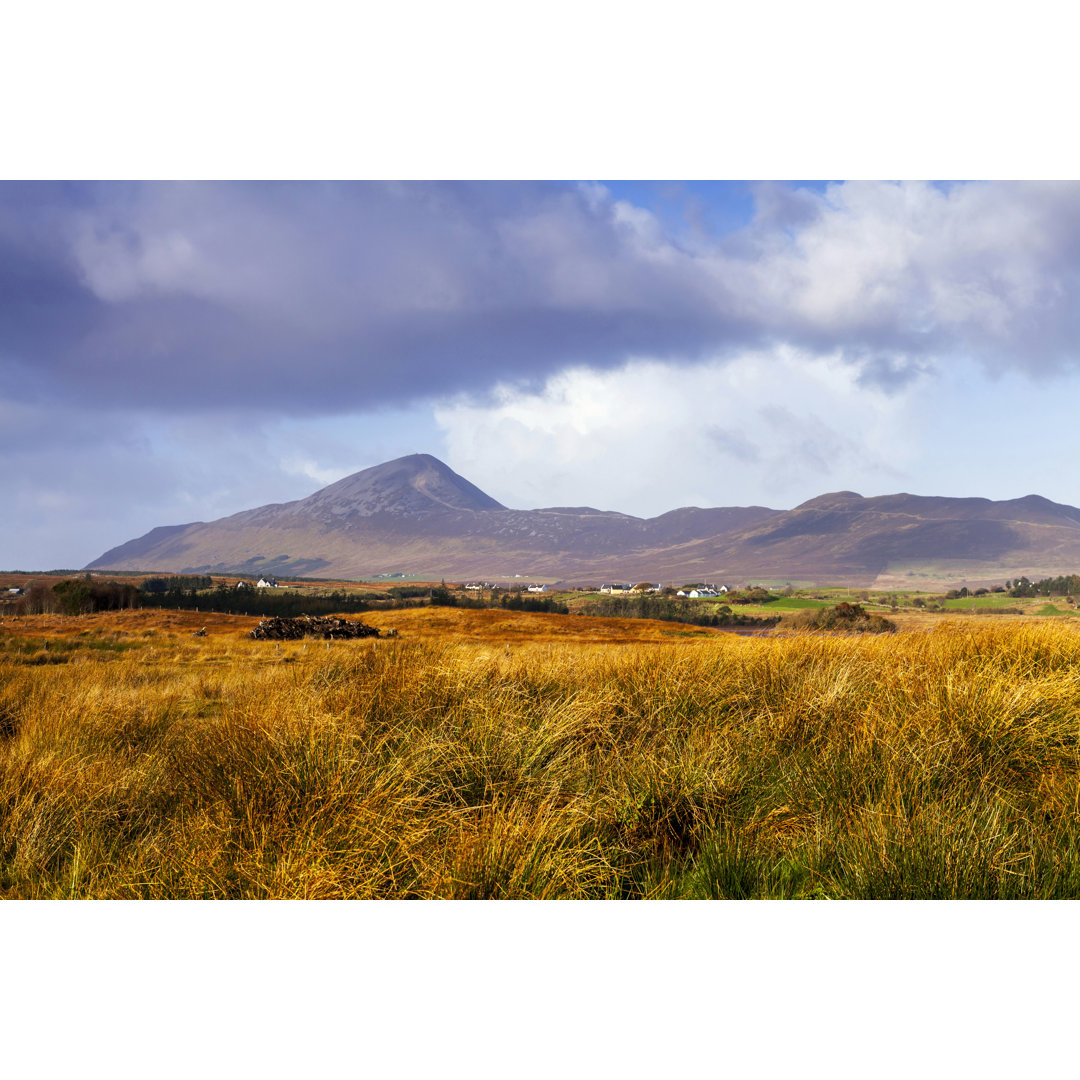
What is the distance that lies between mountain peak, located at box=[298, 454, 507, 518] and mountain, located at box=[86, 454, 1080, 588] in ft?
0.36

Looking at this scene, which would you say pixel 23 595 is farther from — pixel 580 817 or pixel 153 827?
pixel 580 817

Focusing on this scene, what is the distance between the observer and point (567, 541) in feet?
160

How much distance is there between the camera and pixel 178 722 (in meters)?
5.69

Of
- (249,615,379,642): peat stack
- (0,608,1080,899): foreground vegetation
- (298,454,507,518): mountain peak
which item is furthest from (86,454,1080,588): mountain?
(0,608,1080,899): foreground vegetation

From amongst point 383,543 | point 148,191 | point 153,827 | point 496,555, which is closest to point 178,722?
point 153,827

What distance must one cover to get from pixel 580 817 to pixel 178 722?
4.16 metres

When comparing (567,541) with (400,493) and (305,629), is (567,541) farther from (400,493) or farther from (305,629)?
(305,629)

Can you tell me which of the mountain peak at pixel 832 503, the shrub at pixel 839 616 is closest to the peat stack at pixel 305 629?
the shrub at pixel 839 616

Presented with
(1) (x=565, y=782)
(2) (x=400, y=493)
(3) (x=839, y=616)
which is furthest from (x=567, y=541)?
(1) (x=565, y=782)

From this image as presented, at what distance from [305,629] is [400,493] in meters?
26.3

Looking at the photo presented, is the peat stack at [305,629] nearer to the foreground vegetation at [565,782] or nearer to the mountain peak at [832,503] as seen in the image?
the foreground vegetation at [565,782]

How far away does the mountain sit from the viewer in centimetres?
3244

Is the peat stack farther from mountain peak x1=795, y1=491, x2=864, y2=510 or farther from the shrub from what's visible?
mountain peak x1=795, y1=491, x2=864, y2=510

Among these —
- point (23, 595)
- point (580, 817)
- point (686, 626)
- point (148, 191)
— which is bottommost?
point (686, 626)
